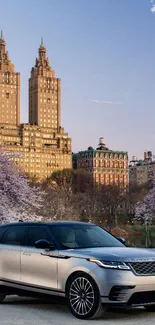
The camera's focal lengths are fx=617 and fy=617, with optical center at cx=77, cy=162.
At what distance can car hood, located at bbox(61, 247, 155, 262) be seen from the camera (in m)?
9.91

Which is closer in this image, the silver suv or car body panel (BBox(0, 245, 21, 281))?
the silver suv

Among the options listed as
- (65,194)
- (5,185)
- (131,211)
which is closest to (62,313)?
(5,185)

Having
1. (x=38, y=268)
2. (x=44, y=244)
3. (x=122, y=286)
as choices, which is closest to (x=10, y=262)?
(x=38, y=268)

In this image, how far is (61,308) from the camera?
11188 mm

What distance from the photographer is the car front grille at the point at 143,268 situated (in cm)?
980

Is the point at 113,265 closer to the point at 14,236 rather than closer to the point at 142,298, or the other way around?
the point at 142,298

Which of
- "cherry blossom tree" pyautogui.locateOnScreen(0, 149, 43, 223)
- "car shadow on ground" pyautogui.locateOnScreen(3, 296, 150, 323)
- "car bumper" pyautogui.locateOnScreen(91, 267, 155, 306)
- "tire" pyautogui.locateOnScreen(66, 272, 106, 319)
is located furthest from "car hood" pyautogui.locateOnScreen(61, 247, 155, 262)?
"cherry blossom tree" pyautogui.locateOnScreen(0, 149, 43, 223)

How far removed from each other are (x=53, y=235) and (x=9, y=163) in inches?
890

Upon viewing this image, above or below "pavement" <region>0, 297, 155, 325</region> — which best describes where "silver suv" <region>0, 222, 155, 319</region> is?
above

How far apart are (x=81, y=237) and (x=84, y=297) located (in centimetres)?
146

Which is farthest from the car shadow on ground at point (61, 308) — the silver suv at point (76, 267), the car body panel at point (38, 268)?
the car body panel at point (38, 268)

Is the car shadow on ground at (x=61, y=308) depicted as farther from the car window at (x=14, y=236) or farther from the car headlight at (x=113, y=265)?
the car window at (x=14, y=236)

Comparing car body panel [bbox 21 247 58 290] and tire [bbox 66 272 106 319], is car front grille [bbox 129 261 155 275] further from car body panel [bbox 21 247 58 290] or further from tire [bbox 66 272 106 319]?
car body panel [bbox 21 247 58 290]

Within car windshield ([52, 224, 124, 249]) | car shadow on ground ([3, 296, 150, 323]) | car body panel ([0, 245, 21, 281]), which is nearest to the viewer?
car shadow on ground ([3, 296, 150, 323])
